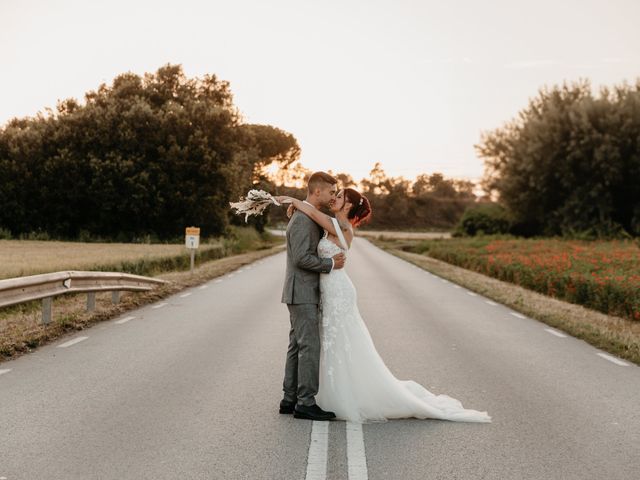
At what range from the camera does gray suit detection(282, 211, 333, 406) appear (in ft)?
18.8

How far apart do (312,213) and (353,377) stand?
1386 millimetres

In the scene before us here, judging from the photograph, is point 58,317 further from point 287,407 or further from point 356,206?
point 356,206

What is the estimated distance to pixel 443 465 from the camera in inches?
179

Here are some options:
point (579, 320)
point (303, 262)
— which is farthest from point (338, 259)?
point (579, 320)

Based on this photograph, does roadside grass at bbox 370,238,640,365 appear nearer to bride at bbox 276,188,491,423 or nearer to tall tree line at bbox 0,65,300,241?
bride at bbox 276,188,491,423

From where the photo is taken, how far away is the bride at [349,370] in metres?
5.75

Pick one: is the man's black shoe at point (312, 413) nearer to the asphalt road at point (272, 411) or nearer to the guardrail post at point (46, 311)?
the asphalt road at point (272, 411)

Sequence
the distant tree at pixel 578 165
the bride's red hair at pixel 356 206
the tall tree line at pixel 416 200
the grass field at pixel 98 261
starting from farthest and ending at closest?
1. the tall tree line at pixel 416 200
2. the distant tree at pixel 578 165
3. the grass field at pixel 98 261
4. the bride's red hair at pixel 356 206

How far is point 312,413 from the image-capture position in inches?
223

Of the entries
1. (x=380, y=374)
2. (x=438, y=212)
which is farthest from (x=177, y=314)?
(x=438, y=212)

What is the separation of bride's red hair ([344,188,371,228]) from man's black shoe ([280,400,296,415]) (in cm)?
164

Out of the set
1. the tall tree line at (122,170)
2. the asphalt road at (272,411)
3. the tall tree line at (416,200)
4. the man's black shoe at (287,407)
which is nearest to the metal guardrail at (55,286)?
the asphalt road at (272,411)

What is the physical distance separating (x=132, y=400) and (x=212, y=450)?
1.68 meters

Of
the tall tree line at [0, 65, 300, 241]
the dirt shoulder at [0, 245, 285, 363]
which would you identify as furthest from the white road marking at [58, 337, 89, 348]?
the tall tree line at [0, 65, 300, 241]
